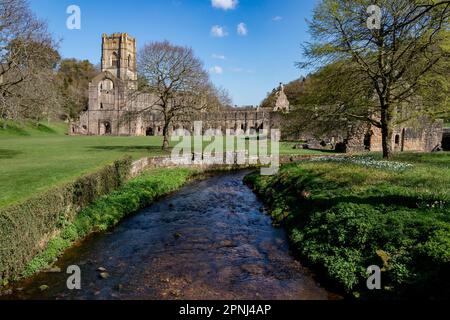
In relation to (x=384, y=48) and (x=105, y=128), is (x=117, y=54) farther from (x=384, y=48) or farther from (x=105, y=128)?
(x=384, y=48)

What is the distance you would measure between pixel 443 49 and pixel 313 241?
12.1m

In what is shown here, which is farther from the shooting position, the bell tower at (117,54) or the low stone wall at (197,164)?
the bell tower at (117,54)

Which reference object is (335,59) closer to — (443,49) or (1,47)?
(443,49)

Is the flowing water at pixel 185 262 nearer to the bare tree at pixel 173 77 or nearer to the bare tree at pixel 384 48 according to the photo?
the bare tree at pixel 384 48

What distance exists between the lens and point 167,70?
96.7 ft

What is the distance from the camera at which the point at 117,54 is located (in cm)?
9188

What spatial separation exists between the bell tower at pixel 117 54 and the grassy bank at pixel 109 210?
74425mm

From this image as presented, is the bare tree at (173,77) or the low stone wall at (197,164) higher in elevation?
the bare tree at (173,77)

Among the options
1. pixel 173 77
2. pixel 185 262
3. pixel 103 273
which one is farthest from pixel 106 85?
pixel 103 273

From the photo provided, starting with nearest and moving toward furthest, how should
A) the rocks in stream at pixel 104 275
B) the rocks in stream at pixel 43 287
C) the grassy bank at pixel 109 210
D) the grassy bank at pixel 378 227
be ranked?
the grassy bank at pixel 378 227 < the rocks in stream at pixel 43 287 < the rocks in stream at pixel 104 275 < the grassy bank at pixel 109 210

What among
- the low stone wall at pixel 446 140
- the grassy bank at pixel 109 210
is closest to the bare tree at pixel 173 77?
the grassy bank at pixel 109 210

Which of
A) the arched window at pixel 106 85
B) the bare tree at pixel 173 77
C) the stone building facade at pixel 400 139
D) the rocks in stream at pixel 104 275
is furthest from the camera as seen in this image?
the arched window at pixel 106 85

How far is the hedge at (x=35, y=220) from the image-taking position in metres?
8.26

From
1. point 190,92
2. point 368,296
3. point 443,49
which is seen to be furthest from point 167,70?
point 368,296
